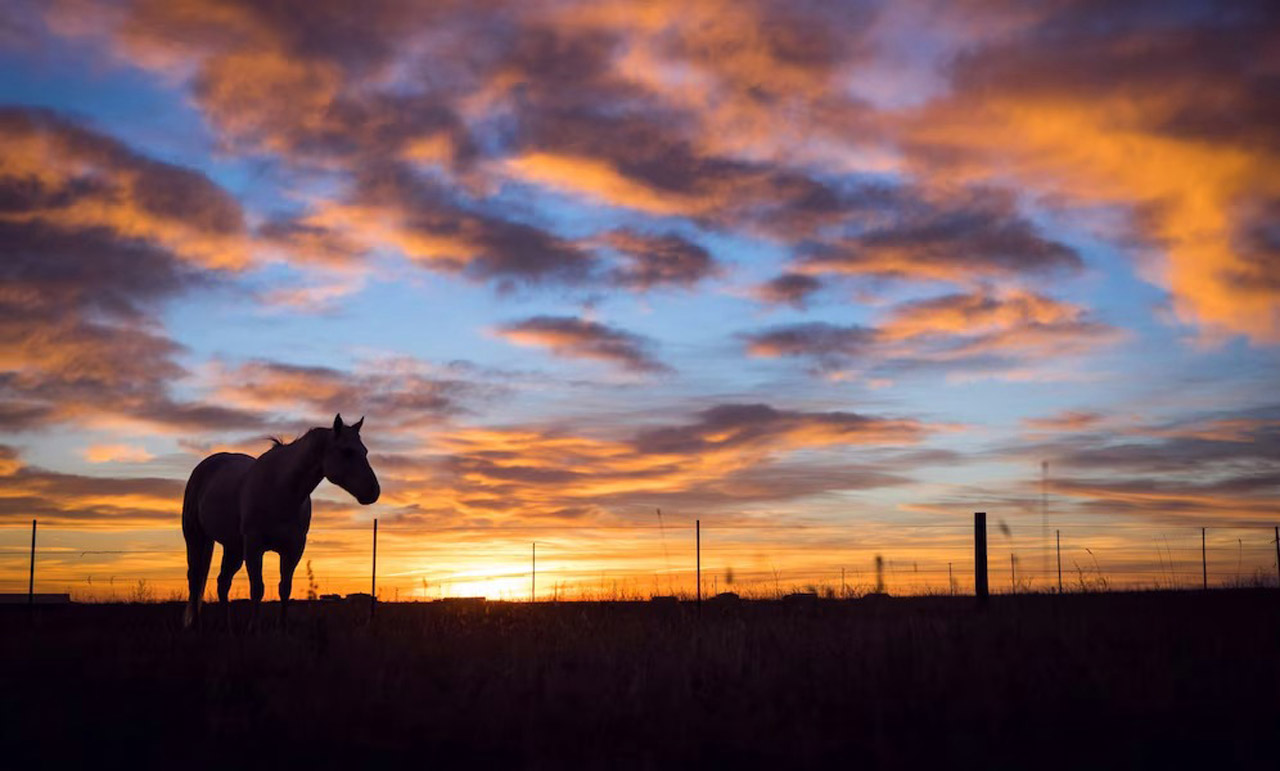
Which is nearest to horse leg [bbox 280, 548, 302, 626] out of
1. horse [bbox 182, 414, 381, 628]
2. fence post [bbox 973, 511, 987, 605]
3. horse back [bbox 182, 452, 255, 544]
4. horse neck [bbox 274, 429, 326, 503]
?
horse [bbox 182, 414, 381, 628]

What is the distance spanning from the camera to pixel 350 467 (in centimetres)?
1466

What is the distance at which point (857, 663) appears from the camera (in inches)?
366

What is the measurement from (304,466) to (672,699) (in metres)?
8.61

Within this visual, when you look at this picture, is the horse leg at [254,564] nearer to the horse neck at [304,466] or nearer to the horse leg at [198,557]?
the horse neck at [304,466]

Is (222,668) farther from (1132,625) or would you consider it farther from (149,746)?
(1132,625)

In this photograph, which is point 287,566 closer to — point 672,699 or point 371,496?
point 371,496

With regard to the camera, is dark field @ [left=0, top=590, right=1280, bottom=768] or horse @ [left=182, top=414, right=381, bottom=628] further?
horse @ [left=182, top=414, right=381, bottom=628]

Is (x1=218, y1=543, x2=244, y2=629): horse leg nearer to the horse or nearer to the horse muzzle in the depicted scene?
the horse

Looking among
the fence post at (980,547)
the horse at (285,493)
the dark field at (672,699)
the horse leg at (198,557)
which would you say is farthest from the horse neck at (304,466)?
the fence post at (980,547)

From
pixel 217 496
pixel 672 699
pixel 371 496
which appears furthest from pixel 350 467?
pixel 672 699

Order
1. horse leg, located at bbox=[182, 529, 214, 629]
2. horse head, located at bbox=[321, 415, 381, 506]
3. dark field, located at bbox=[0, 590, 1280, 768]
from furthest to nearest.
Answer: horse leg, located at bbox=[182, 529, 214, 629]
horse head, located at bbox=[321, 415, 381, 506]
dark field, located at bbox=[0, 590, 1280, 768]

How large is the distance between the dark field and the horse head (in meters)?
2.68

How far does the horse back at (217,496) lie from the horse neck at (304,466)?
1724mm

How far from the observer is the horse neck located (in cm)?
1495
